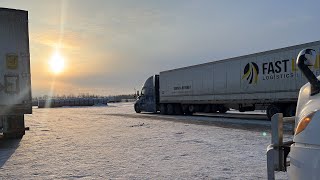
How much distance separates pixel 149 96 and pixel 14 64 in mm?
24112

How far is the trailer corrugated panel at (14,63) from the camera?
12883 millimetres

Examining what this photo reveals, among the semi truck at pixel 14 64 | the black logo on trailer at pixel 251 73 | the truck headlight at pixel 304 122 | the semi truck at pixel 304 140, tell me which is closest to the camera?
the semi truck at pixel 304 140

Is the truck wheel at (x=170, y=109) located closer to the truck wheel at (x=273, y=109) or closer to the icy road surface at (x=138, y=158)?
the truck wheel at (x=273, y=109)

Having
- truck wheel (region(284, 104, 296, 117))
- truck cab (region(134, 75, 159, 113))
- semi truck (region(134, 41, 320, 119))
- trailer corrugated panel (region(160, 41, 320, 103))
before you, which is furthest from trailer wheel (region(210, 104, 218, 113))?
truck wheel (region(284, 104, 296, 117))

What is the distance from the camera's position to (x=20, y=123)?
14.5 m

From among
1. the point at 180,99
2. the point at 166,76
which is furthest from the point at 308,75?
the point at 166,76

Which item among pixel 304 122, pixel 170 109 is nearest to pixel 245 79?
pixel 170 109

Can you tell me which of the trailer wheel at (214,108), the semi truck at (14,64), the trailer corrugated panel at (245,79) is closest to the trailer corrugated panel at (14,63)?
the semi truck at (14,64)

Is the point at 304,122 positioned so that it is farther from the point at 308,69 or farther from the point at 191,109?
the point at 191,109

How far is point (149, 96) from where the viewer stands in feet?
121

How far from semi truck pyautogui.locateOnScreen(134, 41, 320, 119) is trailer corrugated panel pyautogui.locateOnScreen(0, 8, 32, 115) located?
1127 centimetres

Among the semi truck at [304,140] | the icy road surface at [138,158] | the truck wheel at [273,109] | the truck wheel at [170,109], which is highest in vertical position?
the semi truck at [304,140]

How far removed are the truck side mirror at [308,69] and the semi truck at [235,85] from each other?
13424 millimetres

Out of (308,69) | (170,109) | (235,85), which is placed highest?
(235,85)
